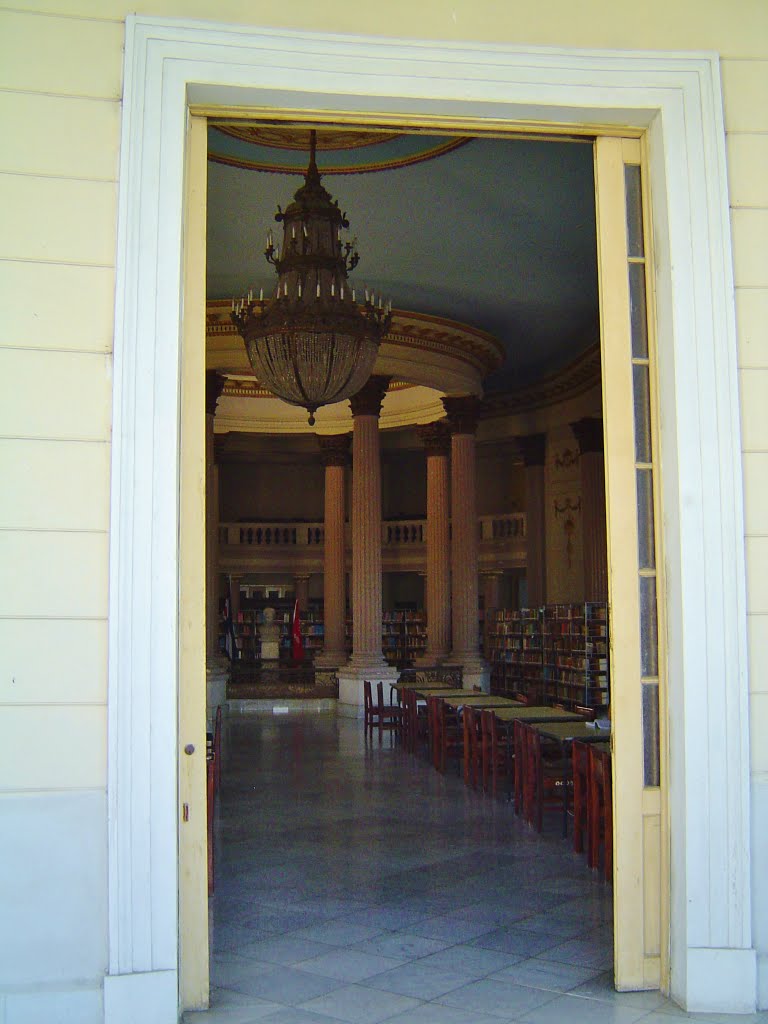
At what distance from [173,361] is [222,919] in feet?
8.50

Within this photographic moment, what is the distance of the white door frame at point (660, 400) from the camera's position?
10.3ft

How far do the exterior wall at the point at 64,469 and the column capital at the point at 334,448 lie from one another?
48.5 feet

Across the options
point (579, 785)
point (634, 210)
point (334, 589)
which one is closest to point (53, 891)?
point (634, 210)

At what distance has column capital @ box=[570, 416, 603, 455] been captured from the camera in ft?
54.0

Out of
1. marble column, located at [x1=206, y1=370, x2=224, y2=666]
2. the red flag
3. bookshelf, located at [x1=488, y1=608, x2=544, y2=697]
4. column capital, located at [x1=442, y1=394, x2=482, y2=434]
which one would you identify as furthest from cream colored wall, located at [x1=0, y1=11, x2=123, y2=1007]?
the red flag

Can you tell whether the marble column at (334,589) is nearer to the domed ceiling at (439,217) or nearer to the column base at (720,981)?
the domed ceiling at (439,217)

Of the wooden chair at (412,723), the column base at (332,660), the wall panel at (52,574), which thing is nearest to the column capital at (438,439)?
the column base at (332,660)

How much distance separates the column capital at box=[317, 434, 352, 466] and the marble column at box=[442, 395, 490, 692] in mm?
3004

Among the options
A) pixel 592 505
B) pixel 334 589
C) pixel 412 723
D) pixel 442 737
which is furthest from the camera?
pixel 334 589

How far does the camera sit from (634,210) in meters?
3.80

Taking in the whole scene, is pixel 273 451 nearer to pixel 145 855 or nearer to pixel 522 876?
pixel 522 876

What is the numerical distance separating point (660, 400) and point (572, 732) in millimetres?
3382

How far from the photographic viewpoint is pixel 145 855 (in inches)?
123

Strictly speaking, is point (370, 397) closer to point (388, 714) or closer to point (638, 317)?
point (388, 714)
